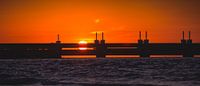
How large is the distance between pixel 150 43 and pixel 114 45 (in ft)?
13.1

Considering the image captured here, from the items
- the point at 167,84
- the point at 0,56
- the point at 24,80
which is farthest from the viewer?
the point at 0,56

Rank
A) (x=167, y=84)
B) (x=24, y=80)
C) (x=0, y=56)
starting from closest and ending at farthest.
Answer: (x=167, y=84) → (x=24, y=80) → (x=0, y=56)

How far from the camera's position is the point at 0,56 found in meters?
47.3

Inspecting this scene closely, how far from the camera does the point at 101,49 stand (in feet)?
157

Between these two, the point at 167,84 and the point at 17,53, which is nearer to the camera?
the point at 167,84

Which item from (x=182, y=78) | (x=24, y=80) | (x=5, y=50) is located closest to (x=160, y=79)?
(x=182, y=78)

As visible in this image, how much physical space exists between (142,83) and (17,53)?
36002mm

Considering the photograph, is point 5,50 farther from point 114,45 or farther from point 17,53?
point 114,45

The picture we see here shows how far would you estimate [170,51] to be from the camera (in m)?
48.5

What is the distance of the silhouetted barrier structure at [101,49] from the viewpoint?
47750 mm

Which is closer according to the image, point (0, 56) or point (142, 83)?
point (142, 83)

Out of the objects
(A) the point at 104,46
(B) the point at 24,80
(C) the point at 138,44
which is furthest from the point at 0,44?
(B) the point at 24,80

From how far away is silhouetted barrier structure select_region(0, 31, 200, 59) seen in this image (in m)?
47.8

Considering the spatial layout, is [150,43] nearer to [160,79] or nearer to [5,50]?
[5,50]
